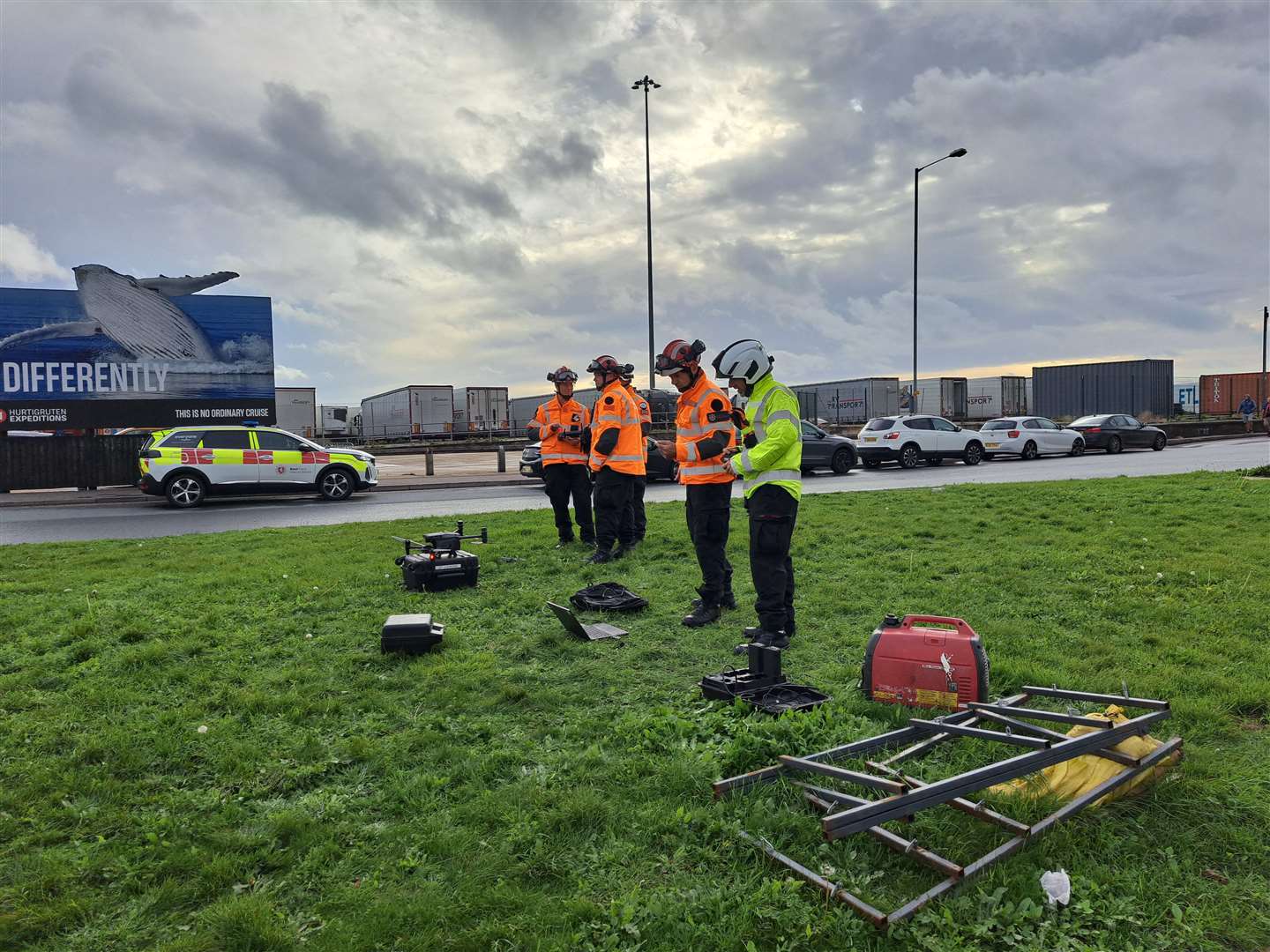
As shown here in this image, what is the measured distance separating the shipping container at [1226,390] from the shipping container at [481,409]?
40446mm

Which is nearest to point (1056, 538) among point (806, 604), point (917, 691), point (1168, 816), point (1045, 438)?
point (806, 604)

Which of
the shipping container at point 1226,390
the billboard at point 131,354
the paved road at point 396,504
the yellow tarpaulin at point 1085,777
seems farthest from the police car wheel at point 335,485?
the shipping container at point 1226,390

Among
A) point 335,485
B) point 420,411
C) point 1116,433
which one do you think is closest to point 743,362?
point 335,485

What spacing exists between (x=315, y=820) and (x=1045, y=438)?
28378 millimetres

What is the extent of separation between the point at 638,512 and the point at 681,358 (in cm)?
347

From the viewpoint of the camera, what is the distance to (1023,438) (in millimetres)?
26578

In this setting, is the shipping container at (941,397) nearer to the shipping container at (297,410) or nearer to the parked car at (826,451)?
the parked car at (826,451)

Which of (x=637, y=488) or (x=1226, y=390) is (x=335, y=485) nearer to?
(x=637, y=488)

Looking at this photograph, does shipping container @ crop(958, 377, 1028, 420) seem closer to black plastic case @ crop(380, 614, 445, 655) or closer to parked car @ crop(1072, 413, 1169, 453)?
A: parked car @ crop(1072, 413, 1169, 453)

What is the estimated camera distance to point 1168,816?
2900 mm

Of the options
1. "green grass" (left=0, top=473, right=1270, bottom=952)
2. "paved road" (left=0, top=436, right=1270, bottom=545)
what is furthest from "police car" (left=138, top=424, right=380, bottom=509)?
"green grass" (left=0, top=473, right=1270, bottom=952)

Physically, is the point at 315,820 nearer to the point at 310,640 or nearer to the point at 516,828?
the point at 516,828

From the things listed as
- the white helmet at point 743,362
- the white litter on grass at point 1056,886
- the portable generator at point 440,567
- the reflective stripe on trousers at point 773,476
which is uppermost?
the white helmet at point 743,362

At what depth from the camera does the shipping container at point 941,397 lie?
46.0 meters
